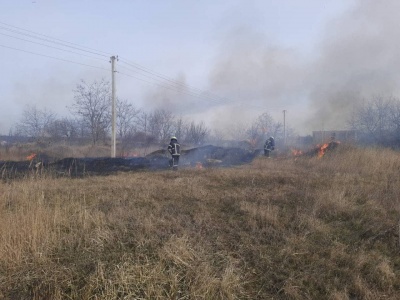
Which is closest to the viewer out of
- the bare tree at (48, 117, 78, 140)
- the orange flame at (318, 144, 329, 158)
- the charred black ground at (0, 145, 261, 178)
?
the charred black ground at (0, 145, 261, 178)

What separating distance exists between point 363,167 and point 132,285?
1146 centimetres

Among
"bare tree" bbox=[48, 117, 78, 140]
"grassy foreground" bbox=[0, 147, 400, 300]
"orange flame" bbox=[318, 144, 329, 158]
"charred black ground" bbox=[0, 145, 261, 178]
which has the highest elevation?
"bare tree" bbox=[48, 117, 78, 140]

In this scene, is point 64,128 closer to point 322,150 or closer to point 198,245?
point 322,150

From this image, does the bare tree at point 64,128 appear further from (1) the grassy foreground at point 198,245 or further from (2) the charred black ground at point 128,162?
(1) the grassy foreground at point 198,245

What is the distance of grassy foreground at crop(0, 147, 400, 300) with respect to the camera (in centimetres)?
380

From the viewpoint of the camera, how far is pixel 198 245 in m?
4.65

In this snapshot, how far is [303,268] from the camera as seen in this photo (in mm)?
4504

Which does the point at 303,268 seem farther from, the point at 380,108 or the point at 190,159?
the point at 380,108

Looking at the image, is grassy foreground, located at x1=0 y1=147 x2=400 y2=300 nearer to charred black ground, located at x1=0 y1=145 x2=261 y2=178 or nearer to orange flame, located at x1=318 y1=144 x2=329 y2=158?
charred black ground, located at x1=0 y1=145 x2=261 y2=178

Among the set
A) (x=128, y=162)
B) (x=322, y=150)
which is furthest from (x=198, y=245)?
(x=322, y=150)

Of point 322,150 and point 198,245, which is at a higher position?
point 322,150

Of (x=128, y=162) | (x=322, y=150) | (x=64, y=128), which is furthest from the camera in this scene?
(x=64, y=128)

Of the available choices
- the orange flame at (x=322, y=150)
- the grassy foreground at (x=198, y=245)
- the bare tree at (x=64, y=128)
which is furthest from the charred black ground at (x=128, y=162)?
the bare tree at (x=64, y=128)

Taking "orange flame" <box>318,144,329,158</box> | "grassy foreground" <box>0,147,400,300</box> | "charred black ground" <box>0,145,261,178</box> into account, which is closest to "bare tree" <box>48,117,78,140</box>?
"charred black ground" <box>0,145,261,178</box>
